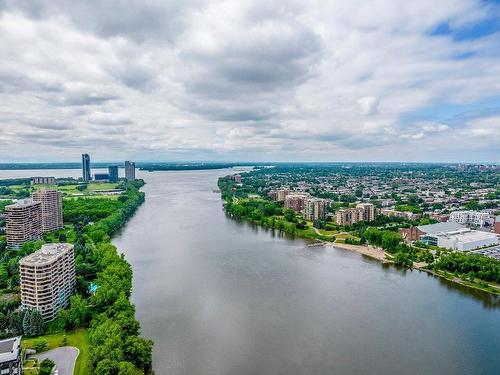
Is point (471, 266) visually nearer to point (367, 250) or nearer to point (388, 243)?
point (388, 243)

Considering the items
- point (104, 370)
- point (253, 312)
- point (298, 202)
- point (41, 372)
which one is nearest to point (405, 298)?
point (253, 312)

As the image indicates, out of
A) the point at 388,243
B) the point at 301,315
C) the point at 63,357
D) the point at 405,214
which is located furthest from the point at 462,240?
the point at 63,357

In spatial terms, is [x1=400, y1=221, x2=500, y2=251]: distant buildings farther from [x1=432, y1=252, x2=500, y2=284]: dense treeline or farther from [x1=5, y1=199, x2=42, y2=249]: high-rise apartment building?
[x1=5, y1=199, x2=42, y2=249]: high-rise apartment building

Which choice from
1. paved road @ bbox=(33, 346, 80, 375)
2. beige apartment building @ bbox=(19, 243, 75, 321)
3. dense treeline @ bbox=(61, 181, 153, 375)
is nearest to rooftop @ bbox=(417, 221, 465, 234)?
dense treeline @ bbox=(61, 181, 153, 375)

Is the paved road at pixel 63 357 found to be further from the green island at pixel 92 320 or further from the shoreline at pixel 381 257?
the shoreline at pixel 381 257

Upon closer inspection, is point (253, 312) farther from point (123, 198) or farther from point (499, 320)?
point (123, 198)

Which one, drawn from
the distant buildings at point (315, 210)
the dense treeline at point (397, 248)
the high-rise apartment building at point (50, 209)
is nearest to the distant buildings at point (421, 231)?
the dense treeline at point (397, 248)
